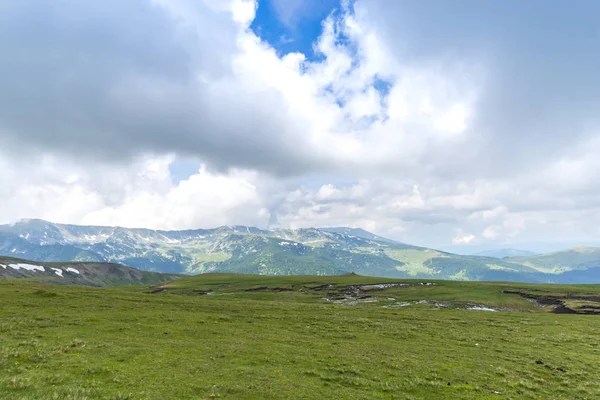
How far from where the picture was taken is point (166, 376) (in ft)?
74.0

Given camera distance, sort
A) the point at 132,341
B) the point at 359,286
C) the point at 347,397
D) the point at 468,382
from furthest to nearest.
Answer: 1. the point at 359,286
2. the point at 132,341
3. the point at 468,382
4. the point at 347,397

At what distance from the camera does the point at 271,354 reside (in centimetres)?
Result: 2958

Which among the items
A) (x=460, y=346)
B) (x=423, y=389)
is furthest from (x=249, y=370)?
(x=460, y=346)

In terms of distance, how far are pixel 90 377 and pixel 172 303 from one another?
38.0 metres

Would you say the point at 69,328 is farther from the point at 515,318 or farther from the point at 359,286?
the point at 359,286

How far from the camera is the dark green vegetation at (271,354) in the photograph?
70.7 ft

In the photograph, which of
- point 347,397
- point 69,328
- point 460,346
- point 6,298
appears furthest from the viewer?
point 6,298

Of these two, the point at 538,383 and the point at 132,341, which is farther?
the point at 132,341

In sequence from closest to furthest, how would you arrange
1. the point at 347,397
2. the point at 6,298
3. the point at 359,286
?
the point at 347,397 → the point at 6,298 → the point at 359,286

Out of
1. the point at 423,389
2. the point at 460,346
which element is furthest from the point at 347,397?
the point at 460,346

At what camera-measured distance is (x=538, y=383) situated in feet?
85.0

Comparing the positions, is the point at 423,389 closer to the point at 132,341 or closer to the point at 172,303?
the point at 132,341

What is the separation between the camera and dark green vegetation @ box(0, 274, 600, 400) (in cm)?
2156

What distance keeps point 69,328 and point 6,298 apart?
82.6ft
